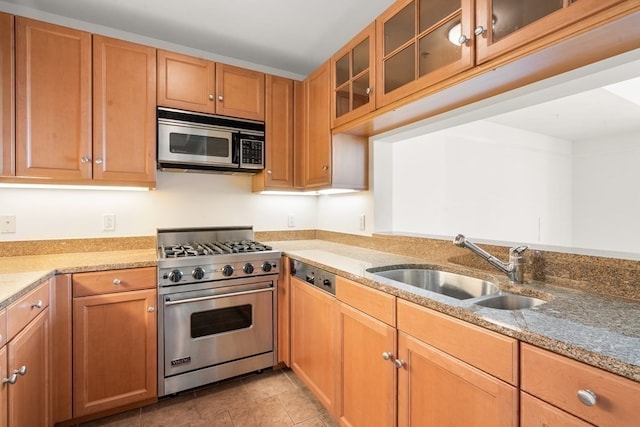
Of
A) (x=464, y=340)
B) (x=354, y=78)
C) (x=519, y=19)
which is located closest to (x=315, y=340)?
(x=464, y=340)

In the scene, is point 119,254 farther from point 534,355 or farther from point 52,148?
point 534,355

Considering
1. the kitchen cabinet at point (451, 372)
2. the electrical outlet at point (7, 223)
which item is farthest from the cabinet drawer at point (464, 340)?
the electrical outlet at point (7, 223)

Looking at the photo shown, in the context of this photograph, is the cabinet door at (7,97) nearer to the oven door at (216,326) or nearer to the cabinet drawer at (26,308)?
the cabinet drawer at (26,308)

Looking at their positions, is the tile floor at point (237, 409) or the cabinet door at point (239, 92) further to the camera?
the cabinet door at point (239, 92)

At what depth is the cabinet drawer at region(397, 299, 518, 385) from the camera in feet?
2.81

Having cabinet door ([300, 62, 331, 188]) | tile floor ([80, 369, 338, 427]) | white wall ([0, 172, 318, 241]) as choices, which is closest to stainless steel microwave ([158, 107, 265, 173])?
white wall ([0, 172, 318, 241])

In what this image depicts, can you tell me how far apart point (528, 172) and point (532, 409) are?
4315mm

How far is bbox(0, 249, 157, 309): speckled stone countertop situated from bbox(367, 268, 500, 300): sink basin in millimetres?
1437

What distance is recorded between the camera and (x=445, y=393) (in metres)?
1.04

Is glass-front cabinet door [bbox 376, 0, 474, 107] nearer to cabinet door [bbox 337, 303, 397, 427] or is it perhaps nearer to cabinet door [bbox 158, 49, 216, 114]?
cabinet door [bbox 337, 303, 397, 427]

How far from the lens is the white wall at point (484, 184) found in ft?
8.67

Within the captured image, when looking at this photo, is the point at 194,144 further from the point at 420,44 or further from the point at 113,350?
the point at 420,44

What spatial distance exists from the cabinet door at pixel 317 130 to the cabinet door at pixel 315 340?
2.61 feet

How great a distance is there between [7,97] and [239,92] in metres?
1.31
